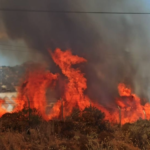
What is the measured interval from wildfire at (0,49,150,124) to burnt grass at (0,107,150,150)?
6.24 meters

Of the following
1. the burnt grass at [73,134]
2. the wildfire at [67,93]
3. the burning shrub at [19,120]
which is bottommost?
the burnt grass at [73,134]

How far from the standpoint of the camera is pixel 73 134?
11883 millimetres

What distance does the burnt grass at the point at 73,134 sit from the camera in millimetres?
8859

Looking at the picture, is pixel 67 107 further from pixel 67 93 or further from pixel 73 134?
pixel 73 134

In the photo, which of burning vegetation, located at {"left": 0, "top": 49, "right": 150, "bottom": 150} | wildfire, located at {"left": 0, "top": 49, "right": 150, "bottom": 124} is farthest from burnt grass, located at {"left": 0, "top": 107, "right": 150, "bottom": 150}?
wildfire, located at {"left": 0, "top": 49, "right": 150, "bottom": 124}

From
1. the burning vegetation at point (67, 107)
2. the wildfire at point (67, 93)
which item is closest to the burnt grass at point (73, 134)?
the burning vegetation at point (67, 107)

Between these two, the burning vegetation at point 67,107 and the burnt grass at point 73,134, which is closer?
the burnt grass at point 73,134

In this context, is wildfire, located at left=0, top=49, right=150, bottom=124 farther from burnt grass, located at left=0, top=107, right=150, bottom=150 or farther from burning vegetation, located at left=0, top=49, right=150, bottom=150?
burnt grass, located at left=0, top=107, right=150, bottom=150

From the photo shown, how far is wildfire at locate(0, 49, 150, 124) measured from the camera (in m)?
21.5

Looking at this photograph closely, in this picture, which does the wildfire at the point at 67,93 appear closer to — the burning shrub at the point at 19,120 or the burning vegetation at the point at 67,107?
the burning vegetation at the point at 67,107

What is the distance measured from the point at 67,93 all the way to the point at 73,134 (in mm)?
11384

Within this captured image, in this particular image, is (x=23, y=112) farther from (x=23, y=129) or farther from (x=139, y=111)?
(x=139, y=111)

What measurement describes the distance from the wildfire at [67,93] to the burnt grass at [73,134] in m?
6.24

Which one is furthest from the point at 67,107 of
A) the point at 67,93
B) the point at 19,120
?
the point at 19,120
